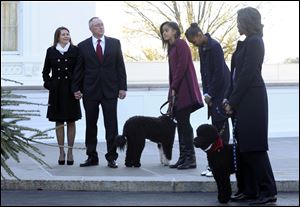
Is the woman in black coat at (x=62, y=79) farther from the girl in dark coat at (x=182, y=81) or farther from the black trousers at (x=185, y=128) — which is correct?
the black trousers at (x=185, y=128)

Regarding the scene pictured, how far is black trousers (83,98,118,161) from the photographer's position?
8508 mm

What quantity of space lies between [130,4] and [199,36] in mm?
20186

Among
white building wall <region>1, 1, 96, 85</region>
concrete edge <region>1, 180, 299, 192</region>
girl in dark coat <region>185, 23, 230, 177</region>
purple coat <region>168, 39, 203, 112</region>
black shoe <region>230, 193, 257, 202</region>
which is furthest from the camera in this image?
white building wall <region>1, 1, 96, 85</region>

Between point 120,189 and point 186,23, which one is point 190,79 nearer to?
point 120,189

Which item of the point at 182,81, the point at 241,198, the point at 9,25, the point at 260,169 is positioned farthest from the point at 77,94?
the point at 9,25

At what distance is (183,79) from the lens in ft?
26.9

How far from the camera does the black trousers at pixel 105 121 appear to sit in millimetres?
8508

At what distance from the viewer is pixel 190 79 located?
8203 mm

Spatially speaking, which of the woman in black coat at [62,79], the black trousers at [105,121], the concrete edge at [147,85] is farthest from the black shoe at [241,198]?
the concrete edge at [147,85]

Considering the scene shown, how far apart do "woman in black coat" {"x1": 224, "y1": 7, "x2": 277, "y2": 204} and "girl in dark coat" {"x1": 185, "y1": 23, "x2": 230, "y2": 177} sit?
43.2 inches

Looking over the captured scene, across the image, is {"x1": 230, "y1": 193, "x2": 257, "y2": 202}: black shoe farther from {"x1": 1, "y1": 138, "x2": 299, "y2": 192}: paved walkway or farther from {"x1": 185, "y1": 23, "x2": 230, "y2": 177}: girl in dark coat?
{"x1": 185, "y1": 23, "x2": 230, "y2": 177}: girl in dark coat

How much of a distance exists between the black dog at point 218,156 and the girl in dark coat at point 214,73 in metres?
1.05


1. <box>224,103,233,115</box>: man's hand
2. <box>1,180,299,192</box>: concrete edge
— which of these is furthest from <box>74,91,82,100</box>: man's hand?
<box>224,103,233,115</box>: man's hand

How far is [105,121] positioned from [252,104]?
9.02 feet
